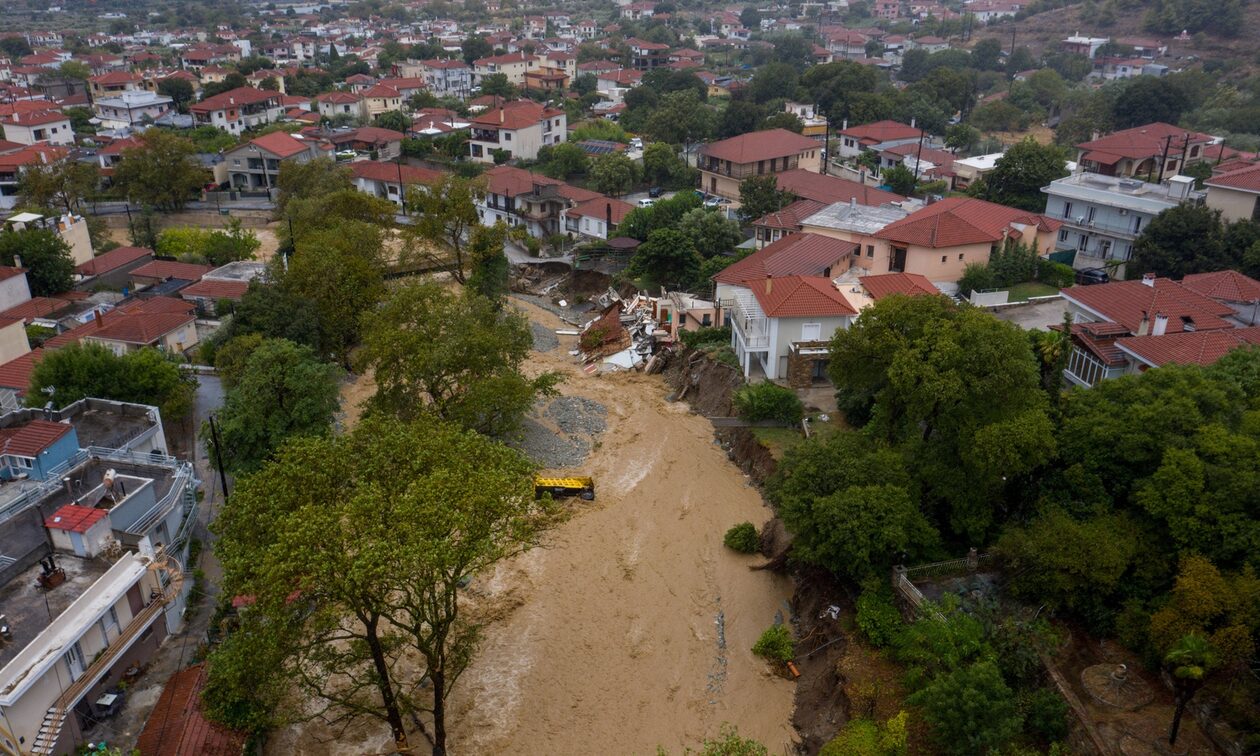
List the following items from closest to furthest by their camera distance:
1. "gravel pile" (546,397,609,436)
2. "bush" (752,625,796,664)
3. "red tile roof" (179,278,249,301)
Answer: "bush" (752,625,796,664) → "gravel pile" (546,397,609,436) → "red tile roof" (179,278,249,301)

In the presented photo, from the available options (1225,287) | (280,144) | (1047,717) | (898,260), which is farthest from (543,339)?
(280,144)

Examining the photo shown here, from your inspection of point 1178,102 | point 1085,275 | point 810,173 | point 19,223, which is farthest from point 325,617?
point 1178,102

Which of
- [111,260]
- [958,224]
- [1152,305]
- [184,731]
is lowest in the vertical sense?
[184,731]

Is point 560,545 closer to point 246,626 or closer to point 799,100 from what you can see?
point 246,626

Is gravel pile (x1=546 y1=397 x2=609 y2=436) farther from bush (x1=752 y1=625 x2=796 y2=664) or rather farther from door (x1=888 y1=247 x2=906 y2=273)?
door (x1=888 y1=247 x2=906 y2=273)

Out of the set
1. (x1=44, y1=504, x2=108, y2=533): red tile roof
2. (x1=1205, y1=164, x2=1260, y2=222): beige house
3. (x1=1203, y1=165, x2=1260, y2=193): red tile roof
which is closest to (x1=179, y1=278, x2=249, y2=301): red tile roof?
(x1=44, y1=504, x2=108, y2=533): red tile roof

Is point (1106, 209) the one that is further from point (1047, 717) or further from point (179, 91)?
point (179, 91)
